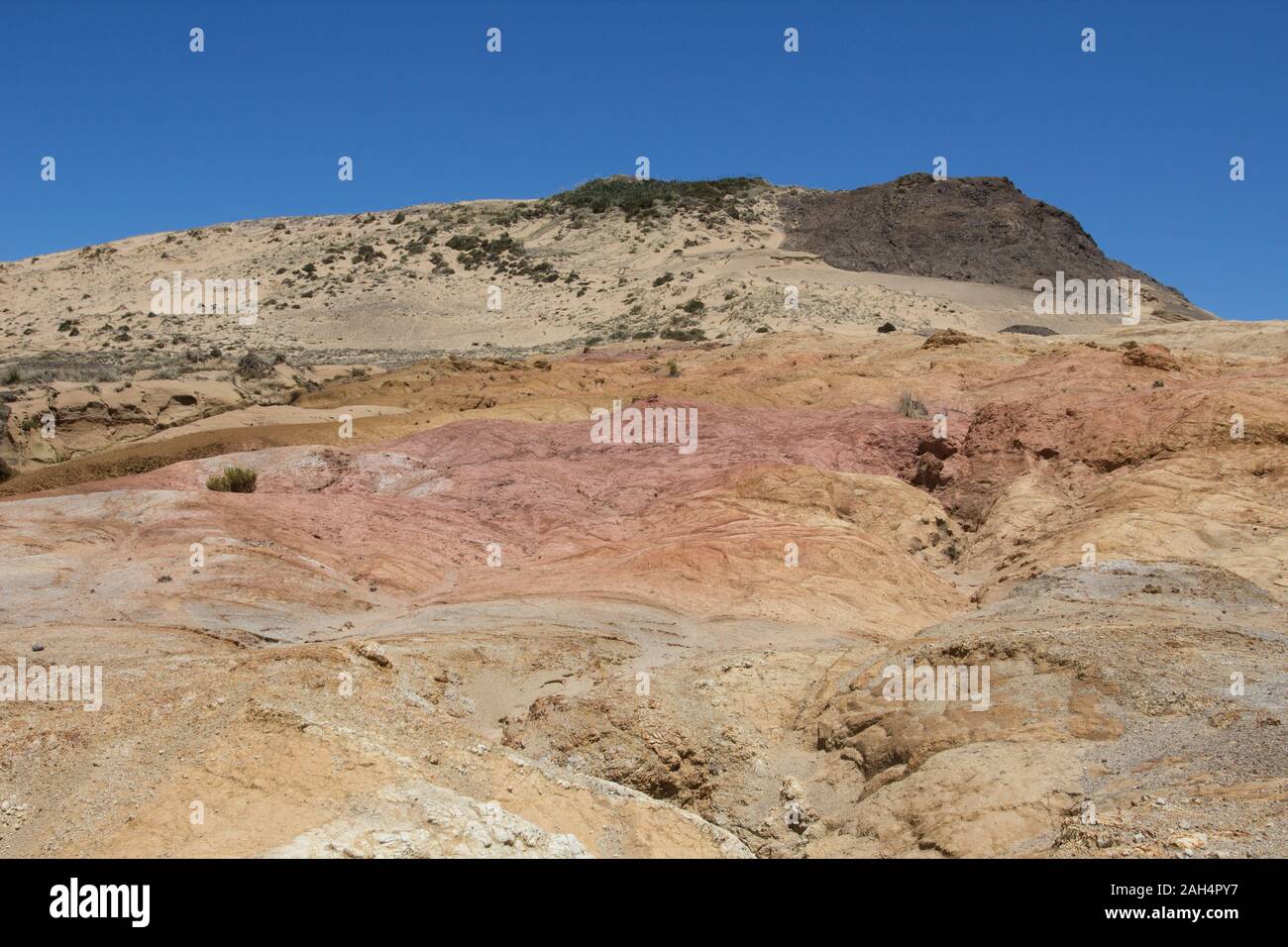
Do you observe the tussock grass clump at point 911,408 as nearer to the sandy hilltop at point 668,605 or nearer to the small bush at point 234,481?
the sandy hilltop at point 668,605

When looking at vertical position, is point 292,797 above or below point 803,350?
below

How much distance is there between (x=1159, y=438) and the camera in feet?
56.0

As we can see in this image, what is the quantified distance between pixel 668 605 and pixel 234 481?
29.7 feet

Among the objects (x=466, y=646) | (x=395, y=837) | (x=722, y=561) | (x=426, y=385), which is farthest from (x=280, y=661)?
(x=426, y=385)

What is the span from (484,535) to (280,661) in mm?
8375

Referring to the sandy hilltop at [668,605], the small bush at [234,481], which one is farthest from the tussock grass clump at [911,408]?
the small bush at [234,481]

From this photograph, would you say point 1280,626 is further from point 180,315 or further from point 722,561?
point 180,315

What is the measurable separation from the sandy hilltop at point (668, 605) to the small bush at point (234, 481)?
0.31 meters

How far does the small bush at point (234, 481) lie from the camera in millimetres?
18641

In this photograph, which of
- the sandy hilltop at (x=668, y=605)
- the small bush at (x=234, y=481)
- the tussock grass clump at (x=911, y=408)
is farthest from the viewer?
the tussock grass clump at (x=911, y=408)

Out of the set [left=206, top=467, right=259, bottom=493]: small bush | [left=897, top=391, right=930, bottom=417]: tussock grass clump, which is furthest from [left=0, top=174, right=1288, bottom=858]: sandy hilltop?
[left=206, top=467, right=259, bottom=493]: small bush

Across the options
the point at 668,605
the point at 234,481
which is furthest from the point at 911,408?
the point at 234,481

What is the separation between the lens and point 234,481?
739 inches

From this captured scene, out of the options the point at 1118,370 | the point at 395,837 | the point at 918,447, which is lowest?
the point at 395,837
